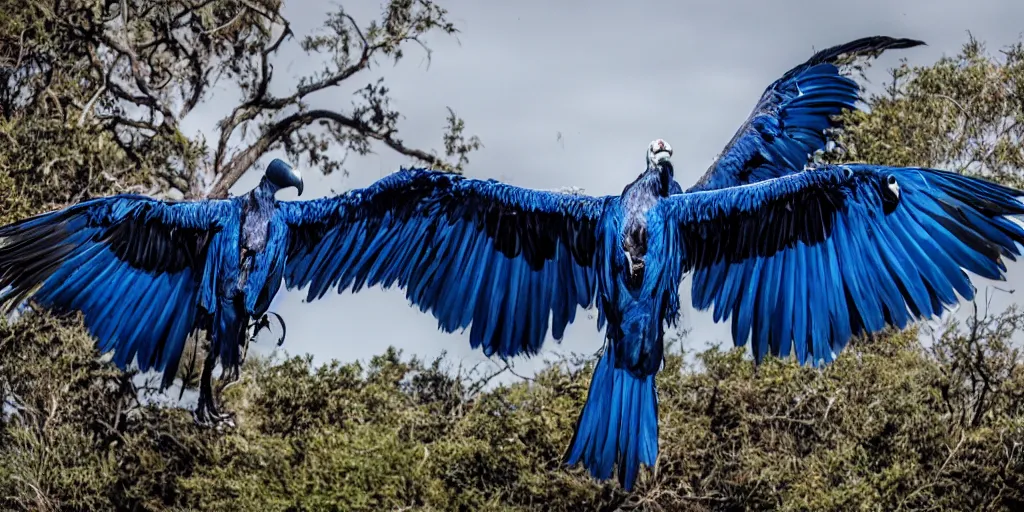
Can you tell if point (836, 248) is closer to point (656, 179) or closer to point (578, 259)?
point (656, 179)

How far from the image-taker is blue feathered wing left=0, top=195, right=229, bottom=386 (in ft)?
26.6

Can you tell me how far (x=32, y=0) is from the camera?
53.1ft

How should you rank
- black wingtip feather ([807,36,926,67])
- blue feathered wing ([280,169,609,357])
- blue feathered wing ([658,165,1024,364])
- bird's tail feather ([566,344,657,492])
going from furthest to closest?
black wingtip feather ([807,36,926,67])
blue feathered wing ([280,169,609,357])
bird's tail feather ([566,344,657,492])
blue feathered wing ([658,165,1024,364])

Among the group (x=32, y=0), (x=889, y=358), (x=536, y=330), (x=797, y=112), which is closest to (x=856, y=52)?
(x=797, y=112)

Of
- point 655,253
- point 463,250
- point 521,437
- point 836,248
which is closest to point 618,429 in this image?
point 655,253

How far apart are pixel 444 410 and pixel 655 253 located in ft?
23.2

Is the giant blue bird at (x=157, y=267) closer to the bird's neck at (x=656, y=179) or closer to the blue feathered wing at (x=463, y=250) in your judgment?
the blue feathered wing at (x=463, y=250)

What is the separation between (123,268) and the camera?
8.30 meters

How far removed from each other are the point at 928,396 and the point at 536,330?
6112mm

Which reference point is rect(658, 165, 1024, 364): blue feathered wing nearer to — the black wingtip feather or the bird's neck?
the bird's neck

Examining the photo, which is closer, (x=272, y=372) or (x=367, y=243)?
(x=367, y=243)

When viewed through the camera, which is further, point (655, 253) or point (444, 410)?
point (444, 410)

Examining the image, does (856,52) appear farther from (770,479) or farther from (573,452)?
(770,479)

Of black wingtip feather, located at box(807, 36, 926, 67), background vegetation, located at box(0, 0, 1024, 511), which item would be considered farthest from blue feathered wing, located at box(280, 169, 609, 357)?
background vegetation, located at box(0, 0, 1024, 511)
